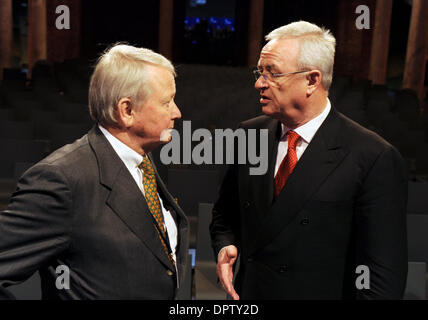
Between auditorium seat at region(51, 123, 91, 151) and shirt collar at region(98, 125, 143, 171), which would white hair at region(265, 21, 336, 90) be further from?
auditorium seat at region(51, 123, 91, 151)

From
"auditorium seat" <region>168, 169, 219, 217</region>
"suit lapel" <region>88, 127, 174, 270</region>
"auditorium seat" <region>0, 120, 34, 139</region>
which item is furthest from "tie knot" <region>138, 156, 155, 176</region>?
"auditorium seat" <region>0, 120, 34, 139</region>

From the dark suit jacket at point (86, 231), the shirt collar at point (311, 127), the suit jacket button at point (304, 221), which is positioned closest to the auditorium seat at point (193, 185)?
the shirt collar at point (311, 127)

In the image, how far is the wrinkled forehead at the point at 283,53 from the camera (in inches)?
66.5

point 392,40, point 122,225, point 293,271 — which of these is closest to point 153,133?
point 122,225

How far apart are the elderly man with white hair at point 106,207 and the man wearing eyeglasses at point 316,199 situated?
357mm

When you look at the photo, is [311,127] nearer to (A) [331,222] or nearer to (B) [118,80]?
(A) [331,222]

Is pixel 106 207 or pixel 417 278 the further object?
Answer: pixel 417 278

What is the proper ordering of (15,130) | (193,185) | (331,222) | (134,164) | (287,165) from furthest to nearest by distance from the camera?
(15,130) < (193,185) < (287,165) < (331,222) < (134,164)

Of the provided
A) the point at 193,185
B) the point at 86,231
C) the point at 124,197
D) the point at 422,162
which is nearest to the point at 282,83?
the point at 124,197

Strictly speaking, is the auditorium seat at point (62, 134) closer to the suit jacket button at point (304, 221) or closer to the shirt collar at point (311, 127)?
the shirt collar at point (311, 127)

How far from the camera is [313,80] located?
1711mm

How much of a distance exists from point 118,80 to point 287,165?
0.66m

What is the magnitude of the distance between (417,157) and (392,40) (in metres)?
15.9

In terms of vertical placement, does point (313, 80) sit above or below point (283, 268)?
above
